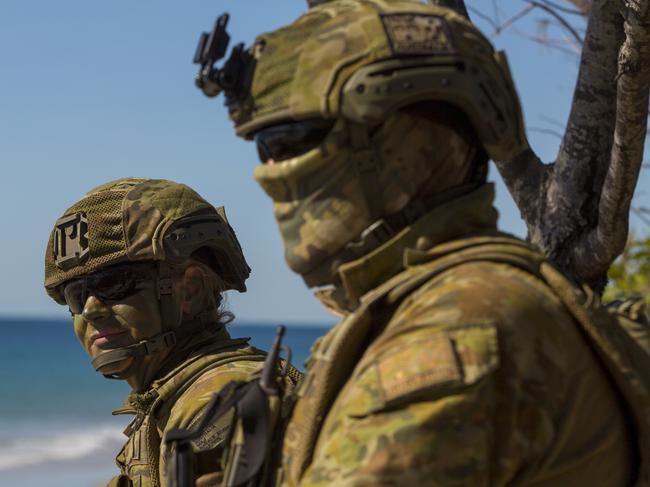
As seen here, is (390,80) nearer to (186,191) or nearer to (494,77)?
(494,77)

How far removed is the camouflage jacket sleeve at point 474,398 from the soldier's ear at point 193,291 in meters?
2.85

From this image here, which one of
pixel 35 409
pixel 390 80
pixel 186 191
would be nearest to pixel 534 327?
pixel 390 80

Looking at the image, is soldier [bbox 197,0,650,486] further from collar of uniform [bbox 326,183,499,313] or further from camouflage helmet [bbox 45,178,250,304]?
camouflage helmet [bbox 45,178,250,304]

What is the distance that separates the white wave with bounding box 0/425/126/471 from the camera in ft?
104

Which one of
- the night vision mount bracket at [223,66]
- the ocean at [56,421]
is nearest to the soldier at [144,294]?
the night vision mount bracket at [223,66]

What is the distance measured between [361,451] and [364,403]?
3.7 inches

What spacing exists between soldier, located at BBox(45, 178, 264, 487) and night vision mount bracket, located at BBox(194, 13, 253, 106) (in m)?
2.21

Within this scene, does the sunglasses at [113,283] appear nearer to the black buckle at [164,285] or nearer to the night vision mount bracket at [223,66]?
the black buckle at [164,285]

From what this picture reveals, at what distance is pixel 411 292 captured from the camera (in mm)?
2832

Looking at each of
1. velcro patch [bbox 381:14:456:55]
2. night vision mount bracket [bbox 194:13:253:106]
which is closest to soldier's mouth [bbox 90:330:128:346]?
night vision mount bracket [bbox 194:13:253:106]

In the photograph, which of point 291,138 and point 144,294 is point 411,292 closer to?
point 291,138

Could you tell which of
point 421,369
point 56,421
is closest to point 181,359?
point 421,369

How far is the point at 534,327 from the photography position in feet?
8.83

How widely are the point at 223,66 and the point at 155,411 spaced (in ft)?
7.97
